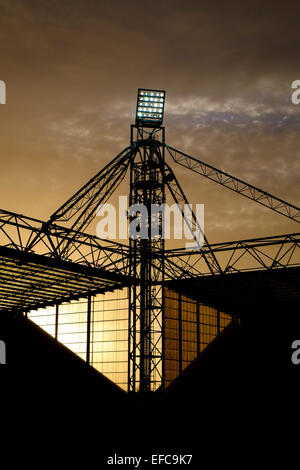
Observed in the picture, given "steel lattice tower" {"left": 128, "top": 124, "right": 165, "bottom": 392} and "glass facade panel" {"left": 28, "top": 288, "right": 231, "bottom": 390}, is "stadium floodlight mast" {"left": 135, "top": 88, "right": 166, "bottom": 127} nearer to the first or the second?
"steel lattice tower" {"left": 128, "top": 124, "right": 165, "bottom": 392}

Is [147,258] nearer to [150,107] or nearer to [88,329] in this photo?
[88,329]

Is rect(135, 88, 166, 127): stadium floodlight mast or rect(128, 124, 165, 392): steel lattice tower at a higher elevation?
rect(135, 88, 166, 127): stadium floodlight mast

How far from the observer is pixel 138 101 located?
42938 millimetres

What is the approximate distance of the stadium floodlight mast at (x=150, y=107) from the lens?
42688mm

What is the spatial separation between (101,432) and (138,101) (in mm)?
25666

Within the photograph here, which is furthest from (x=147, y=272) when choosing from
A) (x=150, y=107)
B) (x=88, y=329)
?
(x=150, y=107)

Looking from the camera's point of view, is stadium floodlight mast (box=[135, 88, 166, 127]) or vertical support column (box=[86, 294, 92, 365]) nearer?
vertical support column (box=[86, 294, 92, 365])

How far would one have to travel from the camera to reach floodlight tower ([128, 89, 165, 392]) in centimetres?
3609

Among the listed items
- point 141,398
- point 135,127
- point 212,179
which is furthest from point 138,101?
point 141,398

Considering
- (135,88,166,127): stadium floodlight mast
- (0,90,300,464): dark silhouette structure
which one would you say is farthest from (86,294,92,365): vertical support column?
(135,88,166,127): stadium floodlight mast

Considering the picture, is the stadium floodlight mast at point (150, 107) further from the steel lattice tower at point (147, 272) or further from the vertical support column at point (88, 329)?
the vertical support column at point (88, 329)

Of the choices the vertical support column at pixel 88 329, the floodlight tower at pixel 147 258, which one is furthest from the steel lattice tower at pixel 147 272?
the vertical support column at pixel 88 329

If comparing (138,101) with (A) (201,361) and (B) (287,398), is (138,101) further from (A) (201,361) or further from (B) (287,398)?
(B) (287,398)
